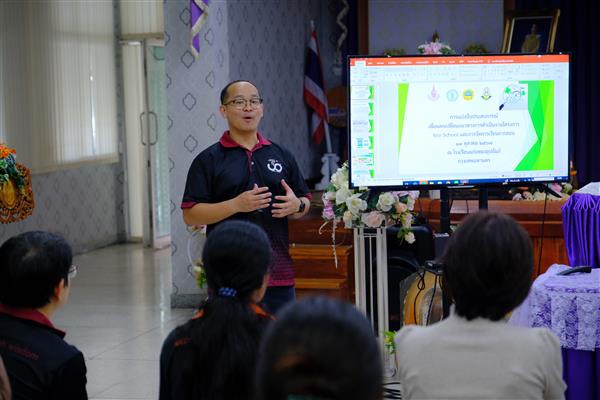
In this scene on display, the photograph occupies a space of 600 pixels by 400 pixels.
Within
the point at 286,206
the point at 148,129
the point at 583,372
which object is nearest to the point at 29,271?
the point at 286,206

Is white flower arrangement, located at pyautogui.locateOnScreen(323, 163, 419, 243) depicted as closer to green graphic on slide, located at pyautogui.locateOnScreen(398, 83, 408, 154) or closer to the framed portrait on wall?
green graphic on slide, located at pyautogui.locateOnScreen(398, 83, 408, 154)

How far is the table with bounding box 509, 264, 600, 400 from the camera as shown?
3422 mm

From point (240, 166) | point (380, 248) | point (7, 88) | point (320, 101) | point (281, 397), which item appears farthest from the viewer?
point (320, 101)

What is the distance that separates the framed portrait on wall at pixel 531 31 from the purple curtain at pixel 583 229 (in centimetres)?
592

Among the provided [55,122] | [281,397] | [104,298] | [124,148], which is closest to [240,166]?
[281,397]

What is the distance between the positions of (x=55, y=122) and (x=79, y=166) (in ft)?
2.24

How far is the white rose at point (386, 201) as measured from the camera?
4.54 metres

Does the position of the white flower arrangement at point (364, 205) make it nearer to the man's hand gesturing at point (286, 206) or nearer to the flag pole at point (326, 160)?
the man's hand gesturing at point (286, 206)

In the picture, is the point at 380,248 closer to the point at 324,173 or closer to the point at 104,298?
the point at 104,298

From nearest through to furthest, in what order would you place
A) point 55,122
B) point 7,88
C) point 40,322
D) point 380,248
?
point 40,322 < point 380,248 < point 7,88 < point 55,122

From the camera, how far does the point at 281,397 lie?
4.38 ft

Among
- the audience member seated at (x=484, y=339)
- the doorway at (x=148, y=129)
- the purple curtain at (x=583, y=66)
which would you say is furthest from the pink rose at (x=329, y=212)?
the purple curtain at (x=583, y=66)

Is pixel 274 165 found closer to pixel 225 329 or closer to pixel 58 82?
pixel 225 329

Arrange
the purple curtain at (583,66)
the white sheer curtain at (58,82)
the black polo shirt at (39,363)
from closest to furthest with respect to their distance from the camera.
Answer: the black polo shirt at (39,363) < the white sheer curtain at (58,82) < the purple curtain at (583,66)
